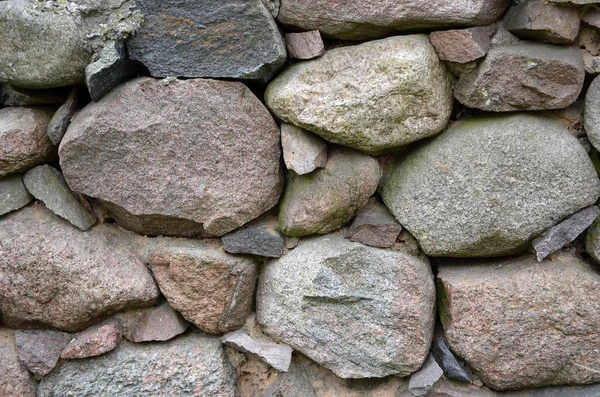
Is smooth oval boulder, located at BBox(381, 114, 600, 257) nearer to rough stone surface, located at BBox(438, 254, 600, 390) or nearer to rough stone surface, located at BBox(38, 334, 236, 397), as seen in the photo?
rough stone surface, located at BBox(438, 254, 600, 390)

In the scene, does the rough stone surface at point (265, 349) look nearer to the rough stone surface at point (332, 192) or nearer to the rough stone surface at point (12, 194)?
the rough stone surface at point (332, 192)

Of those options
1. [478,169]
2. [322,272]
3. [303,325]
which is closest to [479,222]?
[478,169]

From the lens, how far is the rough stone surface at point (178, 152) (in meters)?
1.35

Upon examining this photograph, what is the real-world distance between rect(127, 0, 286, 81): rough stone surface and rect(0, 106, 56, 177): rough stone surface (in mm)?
346

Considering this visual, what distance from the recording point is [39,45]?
1320 mm

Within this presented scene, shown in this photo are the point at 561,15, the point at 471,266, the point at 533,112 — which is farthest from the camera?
the point at 471,266

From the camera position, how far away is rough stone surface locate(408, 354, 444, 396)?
1.40m

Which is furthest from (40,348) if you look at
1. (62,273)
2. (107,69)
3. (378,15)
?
(378,15)

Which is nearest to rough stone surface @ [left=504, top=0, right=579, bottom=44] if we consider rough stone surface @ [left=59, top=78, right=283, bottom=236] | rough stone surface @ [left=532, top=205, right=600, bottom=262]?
rough stone surface @ [left=532, top=205, right=600, bottom=262]

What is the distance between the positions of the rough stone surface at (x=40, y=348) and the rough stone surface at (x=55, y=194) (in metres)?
0.33

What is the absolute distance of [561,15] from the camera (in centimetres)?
122

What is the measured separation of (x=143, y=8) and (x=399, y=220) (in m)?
0.87

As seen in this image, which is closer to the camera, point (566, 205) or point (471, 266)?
point (566, 205)

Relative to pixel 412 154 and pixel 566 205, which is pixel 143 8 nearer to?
pixel 412 154
